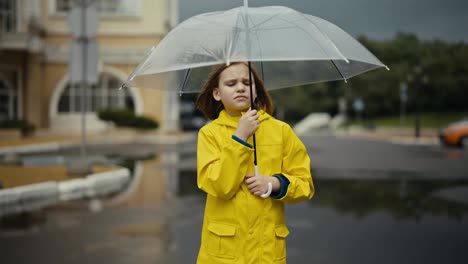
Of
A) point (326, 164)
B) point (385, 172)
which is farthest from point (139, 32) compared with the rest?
point (385, 172)

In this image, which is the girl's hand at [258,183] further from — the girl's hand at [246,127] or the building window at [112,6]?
the building window at [112,6]

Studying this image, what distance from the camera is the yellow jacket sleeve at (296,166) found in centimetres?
275

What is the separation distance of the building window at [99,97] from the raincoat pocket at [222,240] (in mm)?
31962

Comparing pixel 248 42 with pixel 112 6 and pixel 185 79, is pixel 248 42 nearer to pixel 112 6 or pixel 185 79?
pixel 185 79

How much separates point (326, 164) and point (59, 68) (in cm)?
2217

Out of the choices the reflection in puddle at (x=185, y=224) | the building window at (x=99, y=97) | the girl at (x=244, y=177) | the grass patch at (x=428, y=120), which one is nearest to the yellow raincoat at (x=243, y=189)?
the girl at (x=244, y=177)

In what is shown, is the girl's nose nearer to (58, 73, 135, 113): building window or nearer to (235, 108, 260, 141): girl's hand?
(235, 108, 260, 141): girl's hand

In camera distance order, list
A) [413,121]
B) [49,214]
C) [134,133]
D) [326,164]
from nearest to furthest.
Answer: [49,214] < [326,164] < [134,133] < [413,121]

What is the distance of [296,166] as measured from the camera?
2803mm

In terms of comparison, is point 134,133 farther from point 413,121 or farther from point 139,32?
point 413,121

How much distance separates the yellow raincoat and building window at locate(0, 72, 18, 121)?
101 ft

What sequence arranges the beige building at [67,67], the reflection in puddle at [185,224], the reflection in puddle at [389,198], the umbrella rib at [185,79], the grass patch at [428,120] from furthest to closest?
the grass patch at [428,120] < the beige building at [67,67] < the reflection in puddle at [389,198] < the reflection in puddle at [185,224] < the umbrella rib at [185,79]

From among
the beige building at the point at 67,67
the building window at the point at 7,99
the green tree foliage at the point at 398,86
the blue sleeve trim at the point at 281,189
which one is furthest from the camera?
the green tree foliage at the point at 398,86

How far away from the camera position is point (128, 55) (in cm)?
3300
